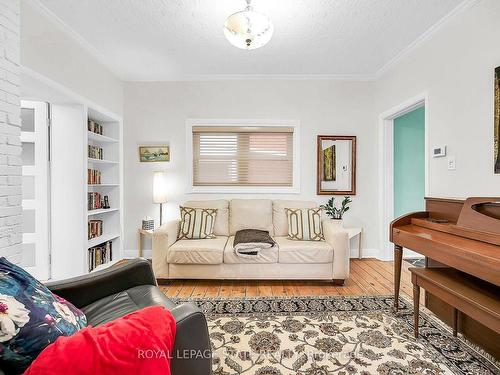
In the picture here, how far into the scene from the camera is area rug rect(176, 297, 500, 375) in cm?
161

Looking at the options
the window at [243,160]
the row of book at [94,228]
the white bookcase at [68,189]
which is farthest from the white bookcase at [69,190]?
the window at [243,160]

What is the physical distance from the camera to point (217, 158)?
3787 mm

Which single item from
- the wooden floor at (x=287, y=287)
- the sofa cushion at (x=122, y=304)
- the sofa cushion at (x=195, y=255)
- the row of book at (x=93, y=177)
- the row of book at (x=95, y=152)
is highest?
the row of book at (x=95, y=152)

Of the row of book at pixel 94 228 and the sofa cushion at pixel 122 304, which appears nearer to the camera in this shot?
the sofa cushion at pixel 122 304

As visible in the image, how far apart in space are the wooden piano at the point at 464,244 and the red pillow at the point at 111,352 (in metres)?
1.52

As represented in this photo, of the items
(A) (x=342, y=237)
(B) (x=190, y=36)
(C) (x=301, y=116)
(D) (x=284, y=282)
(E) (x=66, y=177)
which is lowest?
(D) (x=284, y=282)

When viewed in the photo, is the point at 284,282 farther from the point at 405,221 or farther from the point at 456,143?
the point at 456,143

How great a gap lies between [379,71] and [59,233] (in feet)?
14.3

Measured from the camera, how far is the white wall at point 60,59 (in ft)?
7.05

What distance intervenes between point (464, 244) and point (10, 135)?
304 centimetres

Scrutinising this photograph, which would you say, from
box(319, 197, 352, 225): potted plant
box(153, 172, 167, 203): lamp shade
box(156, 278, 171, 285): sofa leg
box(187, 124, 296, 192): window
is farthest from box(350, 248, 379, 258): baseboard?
box(153, 172, 167, 203): lamp shade

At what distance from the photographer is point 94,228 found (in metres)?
3.35

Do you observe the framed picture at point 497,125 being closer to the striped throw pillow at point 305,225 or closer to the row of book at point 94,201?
the striped throw pillow at point 305,225

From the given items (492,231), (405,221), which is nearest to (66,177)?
(405,221)
